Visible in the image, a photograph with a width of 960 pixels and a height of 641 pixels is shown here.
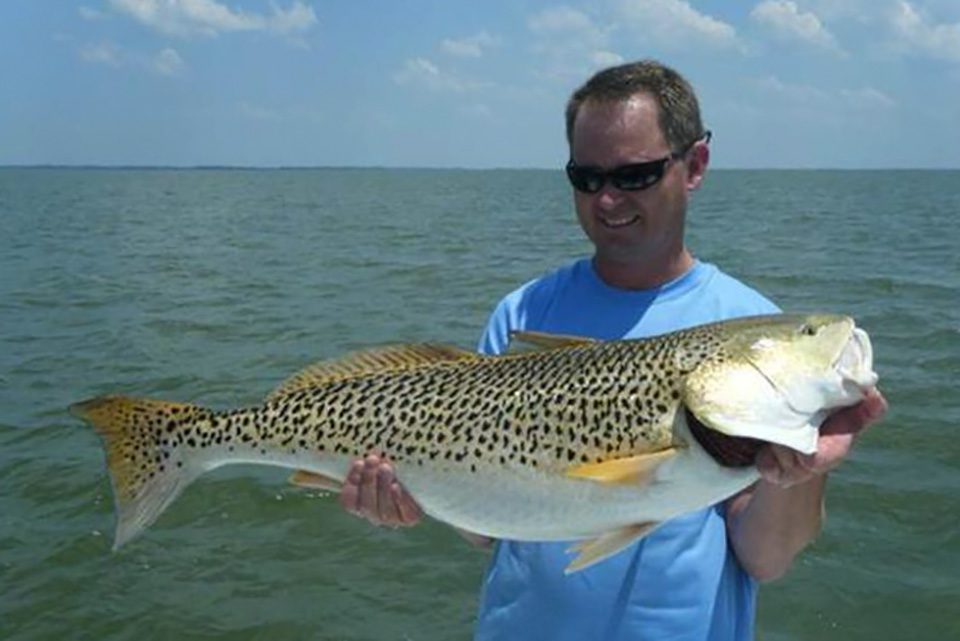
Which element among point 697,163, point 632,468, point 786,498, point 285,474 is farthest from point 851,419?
point 285,474

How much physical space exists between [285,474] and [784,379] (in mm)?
8264

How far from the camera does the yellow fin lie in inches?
120

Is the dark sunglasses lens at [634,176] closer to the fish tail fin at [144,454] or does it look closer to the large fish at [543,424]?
the large fish at [543,424]

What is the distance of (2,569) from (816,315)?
7630 mm

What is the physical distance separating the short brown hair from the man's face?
3 centimetres

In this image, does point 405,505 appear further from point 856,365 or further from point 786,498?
point 856,365

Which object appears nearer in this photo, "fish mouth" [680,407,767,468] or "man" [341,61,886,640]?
"fish mouth" [680,407,767,468]

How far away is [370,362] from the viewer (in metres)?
3.78

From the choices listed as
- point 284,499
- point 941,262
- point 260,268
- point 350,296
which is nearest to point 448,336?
point 350,296

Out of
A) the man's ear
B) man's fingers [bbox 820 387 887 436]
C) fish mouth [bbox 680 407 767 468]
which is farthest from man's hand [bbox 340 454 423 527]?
the man's ear

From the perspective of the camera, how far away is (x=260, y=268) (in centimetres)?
2988

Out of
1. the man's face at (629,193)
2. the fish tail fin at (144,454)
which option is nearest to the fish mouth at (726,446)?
the man's face at (629,193)

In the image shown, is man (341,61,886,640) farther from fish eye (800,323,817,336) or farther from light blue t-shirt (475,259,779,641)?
fish eye (800,323,817,336)

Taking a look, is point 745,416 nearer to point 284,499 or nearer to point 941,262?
point 284,499
